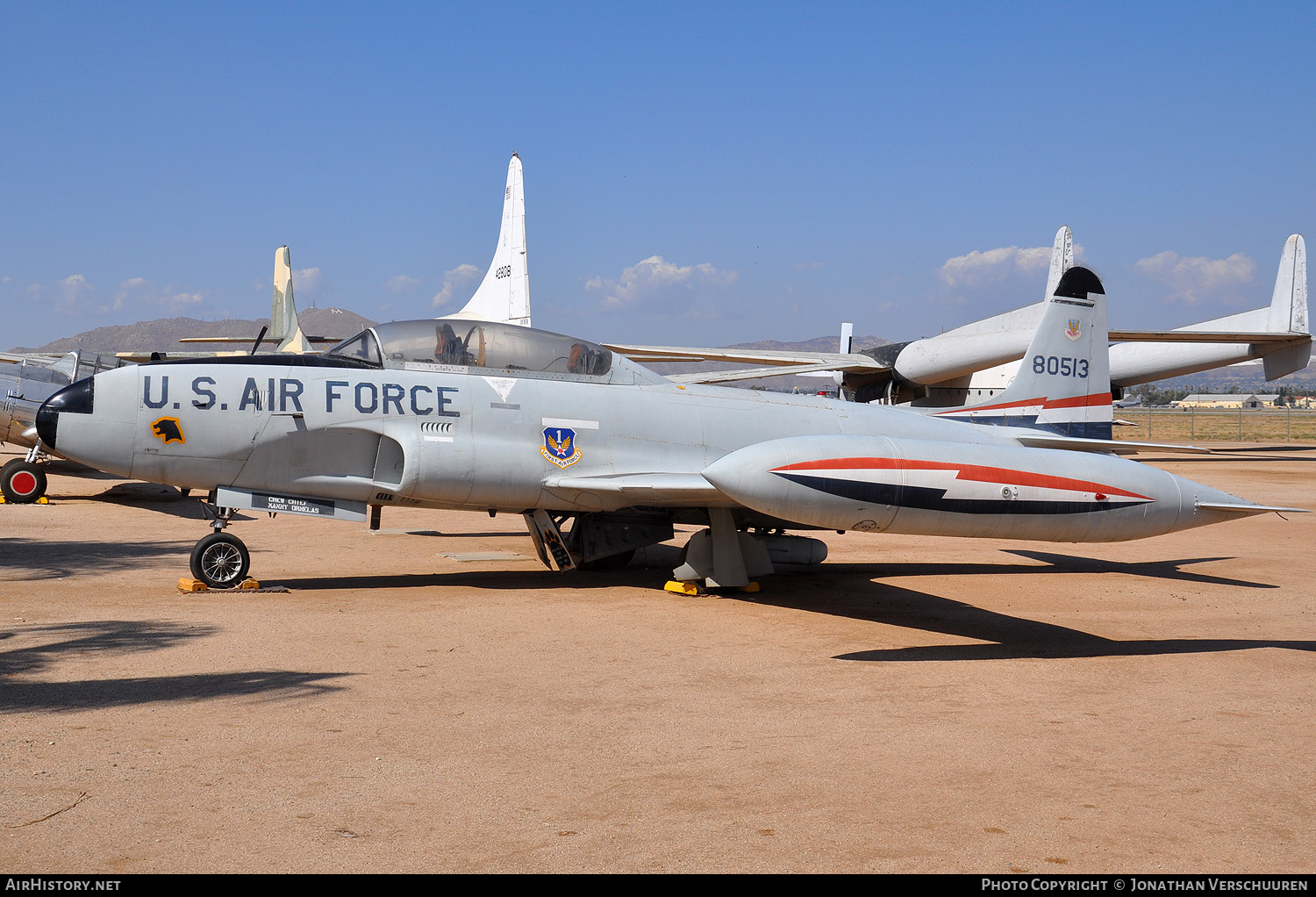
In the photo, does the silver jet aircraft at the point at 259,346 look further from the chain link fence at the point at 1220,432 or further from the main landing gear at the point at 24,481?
the chain link fence at the point at 1220,432

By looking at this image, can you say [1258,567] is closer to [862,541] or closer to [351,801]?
[862,541]

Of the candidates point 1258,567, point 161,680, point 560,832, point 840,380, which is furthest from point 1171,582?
point 840,380

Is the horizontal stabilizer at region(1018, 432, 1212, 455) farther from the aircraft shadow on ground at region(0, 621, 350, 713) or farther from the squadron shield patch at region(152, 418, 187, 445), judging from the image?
the squadron shield patch at region(152, 418, 187, 445)

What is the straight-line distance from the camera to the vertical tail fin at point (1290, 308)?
116 ft

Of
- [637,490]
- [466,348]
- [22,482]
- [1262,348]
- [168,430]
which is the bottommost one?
[22,482]

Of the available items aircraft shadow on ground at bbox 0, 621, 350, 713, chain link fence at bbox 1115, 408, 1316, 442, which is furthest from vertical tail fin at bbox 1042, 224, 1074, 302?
aircraft shadow on ground at bbox 0, 621, 350, 713

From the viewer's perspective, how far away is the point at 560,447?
387 inches

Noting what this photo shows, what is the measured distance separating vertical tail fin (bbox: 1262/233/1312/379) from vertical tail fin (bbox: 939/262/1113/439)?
92.1 ft

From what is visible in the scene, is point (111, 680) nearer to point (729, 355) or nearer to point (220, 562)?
point (220, 562)

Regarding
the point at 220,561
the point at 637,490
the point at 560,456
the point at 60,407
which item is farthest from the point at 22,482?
the point at 637,490

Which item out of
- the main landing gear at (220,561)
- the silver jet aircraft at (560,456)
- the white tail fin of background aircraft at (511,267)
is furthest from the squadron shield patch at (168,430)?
the white tail fin of background aircraft at (511,267)

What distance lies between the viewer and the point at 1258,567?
12.4 m

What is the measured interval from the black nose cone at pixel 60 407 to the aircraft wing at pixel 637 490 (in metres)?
4.19

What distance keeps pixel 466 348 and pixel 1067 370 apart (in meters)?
7.42
